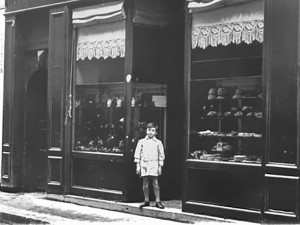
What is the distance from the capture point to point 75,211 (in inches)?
430

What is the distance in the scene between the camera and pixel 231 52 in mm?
9562

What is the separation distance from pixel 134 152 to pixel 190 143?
1485 mm

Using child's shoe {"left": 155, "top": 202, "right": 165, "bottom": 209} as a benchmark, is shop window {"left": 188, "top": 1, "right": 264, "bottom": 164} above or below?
above

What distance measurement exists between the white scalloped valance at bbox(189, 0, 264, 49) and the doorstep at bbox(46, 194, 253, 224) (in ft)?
9.84

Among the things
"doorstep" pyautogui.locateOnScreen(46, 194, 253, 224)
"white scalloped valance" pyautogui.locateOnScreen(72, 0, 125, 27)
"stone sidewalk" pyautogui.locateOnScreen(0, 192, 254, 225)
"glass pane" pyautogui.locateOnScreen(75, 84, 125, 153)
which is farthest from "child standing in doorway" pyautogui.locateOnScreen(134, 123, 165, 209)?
"white scalloped valance" pyautogui.locateOnScreen(72, 0, 125, 27)

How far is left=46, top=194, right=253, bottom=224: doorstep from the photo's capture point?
9.44 meters

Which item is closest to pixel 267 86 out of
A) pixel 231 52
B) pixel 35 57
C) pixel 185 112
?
pixel 231 52

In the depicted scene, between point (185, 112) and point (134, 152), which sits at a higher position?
point (185, 112)

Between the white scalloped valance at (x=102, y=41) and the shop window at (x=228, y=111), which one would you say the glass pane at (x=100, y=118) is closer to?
the white scalloped valance at (x=102, y=41)

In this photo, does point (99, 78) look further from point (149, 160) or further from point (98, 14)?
point (149, 160)

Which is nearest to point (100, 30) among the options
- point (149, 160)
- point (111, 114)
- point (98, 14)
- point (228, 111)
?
point (98, 14)

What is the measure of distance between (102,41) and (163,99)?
1.82 metres

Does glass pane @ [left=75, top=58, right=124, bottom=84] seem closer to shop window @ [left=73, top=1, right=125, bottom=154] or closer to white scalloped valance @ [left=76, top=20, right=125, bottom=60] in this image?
shop window @ [left=73, top=1, right=125, bottom=154]

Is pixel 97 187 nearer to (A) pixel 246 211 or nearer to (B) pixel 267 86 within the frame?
(A) pixel 246 211
